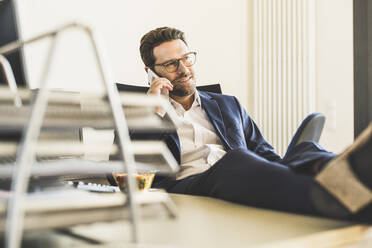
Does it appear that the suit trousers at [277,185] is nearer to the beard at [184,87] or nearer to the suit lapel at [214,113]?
the suit lapel at [214,113]

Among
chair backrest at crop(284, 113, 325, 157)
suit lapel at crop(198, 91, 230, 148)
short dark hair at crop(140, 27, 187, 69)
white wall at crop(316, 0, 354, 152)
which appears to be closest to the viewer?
chair backrest at crop(284, 113, 325, 157)

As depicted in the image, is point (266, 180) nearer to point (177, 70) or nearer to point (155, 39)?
point (177, 70)

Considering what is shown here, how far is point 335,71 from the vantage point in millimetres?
3348

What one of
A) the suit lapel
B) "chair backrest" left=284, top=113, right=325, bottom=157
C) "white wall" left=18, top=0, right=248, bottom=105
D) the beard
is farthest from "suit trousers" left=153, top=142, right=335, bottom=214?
"white wall" left=18, top=0, right=248, bottom=105

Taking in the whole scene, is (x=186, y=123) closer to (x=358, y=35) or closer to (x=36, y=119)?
(x=36, y=119)

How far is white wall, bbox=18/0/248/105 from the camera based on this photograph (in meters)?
2.70

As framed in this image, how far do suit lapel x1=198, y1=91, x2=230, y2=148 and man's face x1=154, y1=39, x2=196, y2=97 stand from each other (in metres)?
0.09

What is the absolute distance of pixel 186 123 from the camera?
195 centimetres

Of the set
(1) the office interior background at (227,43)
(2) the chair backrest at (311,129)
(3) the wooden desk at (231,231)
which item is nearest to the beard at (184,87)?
(2) the chair backrest at (311,129)

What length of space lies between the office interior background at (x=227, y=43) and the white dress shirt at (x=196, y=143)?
102 cm

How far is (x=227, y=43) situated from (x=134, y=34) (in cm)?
86

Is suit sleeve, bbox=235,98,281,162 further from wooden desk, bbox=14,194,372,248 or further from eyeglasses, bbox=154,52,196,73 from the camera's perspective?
wooden desk, bbox=14,194,372,248

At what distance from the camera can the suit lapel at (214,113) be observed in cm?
195

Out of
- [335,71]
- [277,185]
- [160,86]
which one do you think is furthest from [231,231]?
[335,71]
